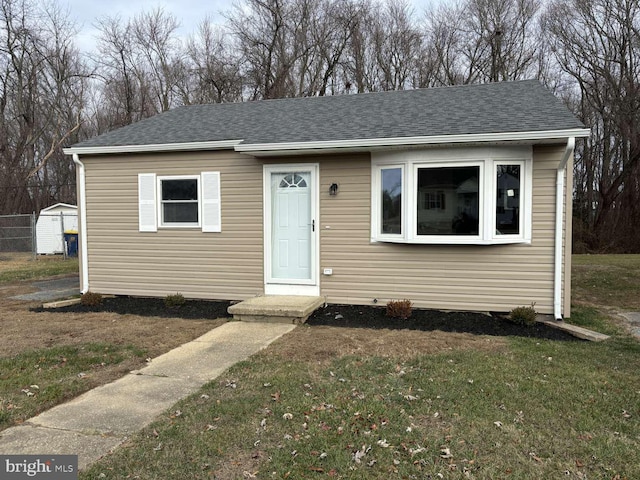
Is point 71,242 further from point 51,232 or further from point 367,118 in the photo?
point 367,118

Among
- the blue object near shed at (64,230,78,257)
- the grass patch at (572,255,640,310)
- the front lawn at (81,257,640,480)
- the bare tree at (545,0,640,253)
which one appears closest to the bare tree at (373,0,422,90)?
the bare tree at (545,0,640,253)

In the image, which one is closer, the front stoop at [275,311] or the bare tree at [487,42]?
the front stoop at [275,311]

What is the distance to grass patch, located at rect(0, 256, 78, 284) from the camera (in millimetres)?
12147

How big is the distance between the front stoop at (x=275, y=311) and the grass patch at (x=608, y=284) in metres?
4.83

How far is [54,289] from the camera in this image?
32.0ft

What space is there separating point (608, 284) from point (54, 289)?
11368mm

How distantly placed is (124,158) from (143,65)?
20.3 metres

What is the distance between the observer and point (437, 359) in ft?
15.3

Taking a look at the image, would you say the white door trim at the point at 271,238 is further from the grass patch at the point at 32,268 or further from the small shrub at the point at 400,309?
the grass patch at the point at 32,268

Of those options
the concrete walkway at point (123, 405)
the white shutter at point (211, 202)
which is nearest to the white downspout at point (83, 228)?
the white shutter at point (211, 202)

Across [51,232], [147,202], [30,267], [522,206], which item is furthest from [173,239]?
[51,232]

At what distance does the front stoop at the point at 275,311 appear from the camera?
6.45 metres

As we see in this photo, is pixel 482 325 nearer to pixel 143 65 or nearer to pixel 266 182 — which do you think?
pixel 266 182

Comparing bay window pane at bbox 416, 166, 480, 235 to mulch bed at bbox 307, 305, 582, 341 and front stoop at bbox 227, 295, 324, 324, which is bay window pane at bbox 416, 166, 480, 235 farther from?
front stoop at bbox 227, 295, 324, 324
